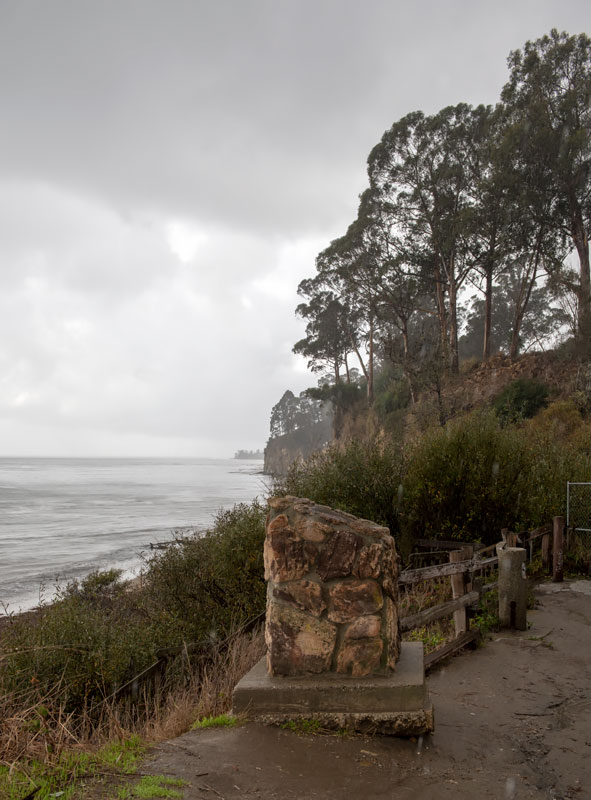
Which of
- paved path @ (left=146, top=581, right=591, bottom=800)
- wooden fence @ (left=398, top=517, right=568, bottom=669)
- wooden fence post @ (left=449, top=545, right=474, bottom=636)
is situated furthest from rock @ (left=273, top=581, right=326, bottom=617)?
wooden fence post @ (left=449, top=545, right=474, bottom=636)

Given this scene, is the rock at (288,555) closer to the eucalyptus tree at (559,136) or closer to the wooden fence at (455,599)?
the wooden fence at (455,599)

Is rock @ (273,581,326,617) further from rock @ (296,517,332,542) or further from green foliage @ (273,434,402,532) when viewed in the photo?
green foliage @ (273,434,402,532)

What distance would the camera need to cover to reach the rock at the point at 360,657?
443 cm

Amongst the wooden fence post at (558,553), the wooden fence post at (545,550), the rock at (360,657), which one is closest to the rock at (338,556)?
the rock at (360,657)

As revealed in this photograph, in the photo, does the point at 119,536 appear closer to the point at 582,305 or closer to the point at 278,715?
the point at 582,305

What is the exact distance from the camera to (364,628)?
4.45m

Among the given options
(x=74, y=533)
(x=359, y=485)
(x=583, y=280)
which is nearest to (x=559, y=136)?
(x=583, y=280)

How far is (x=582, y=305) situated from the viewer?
95.5 ft

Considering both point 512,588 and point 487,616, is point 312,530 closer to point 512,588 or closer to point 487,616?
point 512,588

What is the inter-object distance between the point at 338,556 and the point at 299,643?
2.30ft

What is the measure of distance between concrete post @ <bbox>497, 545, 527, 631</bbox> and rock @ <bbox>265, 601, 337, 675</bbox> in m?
4.49

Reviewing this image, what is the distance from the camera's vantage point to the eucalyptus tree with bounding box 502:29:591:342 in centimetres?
2917

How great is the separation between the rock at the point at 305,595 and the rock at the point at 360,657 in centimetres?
34

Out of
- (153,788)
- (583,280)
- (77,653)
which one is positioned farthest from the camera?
(583,280)
